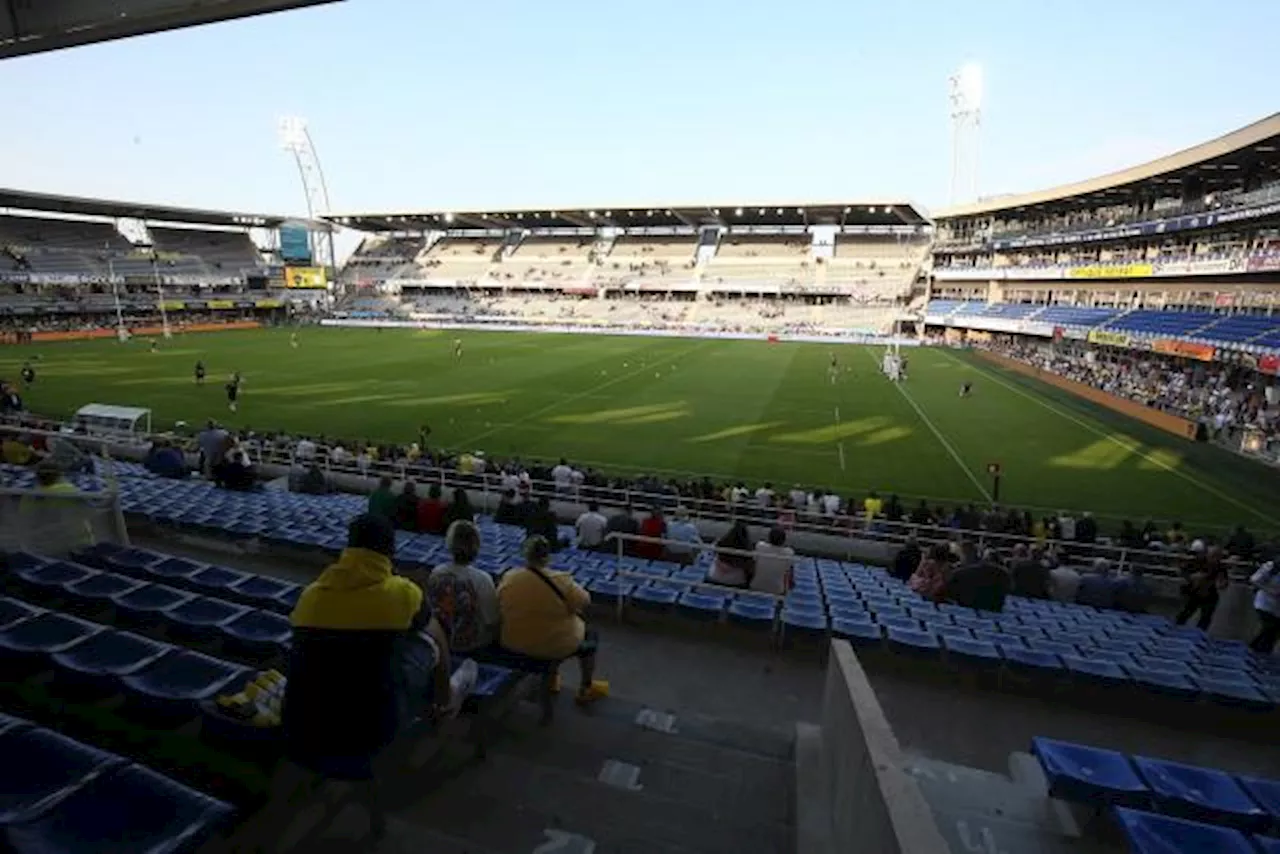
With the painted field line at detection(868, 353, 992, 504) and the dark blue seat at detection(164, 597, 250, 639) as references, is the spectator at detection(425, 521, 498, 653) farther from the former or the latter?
the painted field line at detection(868, 353, 992, 504)

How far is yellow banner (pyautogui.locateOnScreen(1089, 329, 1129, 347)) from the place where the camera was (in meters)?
35.7

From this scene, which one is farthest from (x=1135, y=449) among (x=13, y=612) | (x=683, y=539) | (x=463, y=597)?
(x=13, y=612)

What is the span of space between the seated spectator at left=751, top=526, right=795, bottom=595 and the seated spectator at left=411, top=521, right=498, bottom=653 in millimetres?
3632

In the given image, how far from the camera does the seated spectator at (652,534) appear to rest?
9812 mm

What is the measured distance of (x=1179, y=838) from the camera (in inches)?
137

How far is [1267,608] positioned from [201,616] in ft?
35.2

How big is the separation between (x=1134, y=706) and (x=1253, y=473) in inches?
813

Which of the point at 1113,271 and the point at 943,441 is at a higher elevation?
the point at 1113,271

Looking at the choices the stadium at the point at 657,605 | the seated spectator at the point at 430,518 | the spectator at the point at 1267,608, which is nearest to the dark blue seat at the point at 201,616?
the stadium at the point at 657,605

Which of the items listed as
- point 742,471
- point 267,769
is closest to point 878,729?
point 267,769

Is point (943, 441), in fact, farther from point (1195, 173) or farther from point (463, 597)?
point (1195, 173)

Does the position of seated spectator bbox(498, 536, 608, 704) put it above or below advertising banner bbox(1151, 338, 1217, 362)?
above

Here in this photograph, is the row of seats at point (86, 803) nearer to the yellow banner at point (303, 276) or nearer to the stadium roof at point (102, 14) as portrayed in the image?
the stadium roof at point (102, 14)

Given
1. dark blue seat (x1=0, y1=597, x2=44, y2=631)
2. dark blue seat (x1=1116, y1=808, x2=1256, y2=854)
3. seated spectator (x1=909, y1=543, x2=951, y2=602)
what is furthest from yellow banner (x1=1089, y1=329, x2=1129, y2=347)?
dark blue seat (x1=0, y1=597, x2=44, y2=631)
